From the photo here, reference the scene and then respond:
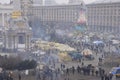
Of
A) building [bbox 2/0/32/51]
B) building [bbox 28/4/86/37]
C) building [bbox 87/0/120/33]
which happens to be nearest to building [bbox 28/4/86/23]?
building [bbox 28/4/86/37]

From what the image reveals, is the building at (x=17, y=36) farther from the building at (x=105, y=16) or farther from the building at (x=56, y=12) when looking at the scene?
the building at (x=56, y=12)

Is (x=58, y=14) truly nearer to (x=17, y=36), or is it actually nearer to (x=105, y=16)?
(x=105, y=16)

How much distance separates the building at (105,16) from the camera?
60.2 metres

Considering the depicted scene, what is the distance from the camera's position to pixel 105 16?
208ft

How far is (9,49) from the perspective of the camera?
99.2 feet

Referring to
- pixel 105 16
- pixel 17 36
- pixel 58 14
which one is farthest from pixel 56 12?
pixel 17 36

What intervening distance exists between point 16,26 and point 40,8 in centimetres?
4885

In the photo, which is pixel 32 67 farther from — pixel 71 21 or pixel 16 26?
pixel 71 21

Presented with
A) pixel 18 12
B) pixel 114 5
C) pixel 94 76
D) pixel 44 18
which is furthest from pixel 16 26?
pixel 44 18

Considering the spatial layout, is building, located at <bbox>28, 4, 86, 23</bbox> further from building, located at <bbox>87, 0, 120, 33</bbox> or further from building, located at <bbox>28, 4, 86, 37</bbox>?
building, located at <bbox>87, 0, 120, 33</bbox>

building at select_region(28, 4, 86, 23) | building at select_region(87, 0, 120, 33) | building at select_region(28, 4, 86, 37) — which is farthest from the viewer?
building at select_region(28, 4, 86, 23)

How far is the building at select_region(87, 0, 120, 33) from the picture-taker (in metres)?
60.2

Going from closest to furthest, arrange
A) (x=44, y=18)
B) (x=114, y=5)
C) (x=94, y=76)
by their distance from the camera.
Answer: (x=94, y=76)
(x=114, y=5)
(x=44, y=18)

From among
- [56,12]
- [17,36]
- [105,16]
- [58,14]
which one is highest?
[56,12]
